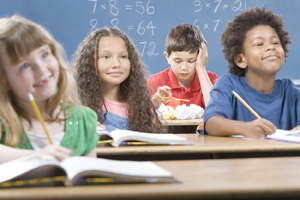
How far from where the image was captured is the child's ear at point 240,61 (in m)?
1.85

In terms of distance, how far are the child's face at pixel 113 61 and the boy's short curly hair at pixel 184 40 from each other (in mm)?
1064

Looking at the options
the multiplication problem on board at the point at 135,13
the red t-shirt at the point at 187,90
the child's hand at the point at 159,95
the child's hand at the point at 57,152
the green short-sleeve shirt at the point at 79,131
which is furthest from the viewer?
the multiplication problem on board at the point at 135,13

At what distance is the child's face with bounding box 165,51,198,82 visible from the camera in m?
2.78

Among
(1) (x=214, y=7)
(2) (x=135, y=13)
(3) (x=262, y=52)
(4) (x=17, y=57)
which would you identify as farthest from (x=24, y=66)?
(1) (x=214, y=7)

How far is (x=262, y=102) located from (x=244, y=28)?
0.38 meters

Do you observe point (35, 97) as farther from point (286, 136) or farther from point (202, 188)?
A: point (286, 136)

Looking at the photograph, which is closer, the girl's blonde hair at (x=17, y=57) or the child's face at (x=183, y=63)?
the girl's blonde hair at (x=17, y=57)

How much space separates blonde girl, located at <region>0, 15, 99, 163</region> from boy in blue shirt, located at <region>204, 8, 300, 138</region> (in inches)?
28.3

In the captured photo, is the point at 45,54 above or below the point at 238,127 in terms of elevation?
above

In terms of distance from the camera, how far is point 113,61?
5.77 ft

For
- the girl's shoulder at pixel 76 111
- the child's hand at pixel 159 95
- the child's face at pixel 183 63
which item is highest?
the child's face at pixel 183 63

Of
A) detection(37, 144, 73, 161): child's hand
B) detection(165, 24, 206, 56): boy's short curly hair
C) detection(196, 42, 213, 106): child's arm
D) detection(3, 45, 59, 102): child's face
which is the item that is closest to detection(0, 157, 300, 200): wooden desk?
detection(37, 144, 73, 161): child's hand

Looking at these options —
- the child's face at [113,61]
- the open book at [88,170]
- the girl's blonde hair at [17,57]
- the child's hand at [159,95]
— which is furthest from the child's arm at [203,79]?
the open book at [88,170]

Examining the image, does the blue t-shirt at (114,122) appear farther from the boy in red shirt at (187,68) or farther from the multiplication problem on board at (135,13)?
the multiplication problem on board at (135,13)
